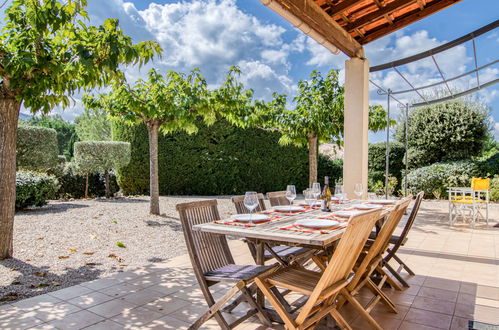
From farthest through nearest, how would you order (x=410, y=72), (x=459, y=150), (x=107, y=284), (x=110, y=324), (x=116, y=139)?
(x=459, y=150), (x=116, y=139), (x=410, y=72), (x=107, y=284), (x=110, y=324)

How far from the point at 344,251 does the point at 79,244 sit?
4226mm

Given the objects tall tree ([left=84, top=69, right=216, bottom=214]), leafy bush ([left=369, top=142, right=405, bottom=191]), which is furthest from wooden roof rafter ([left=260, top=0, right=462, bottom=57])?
leafy bush ([left=369, top=142, right=405, bottom=191])

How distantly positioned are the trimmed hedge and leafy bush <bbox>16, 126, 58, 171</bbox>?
5.99 feet

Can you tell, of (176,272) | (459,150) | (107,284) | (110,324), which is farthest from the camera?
(459,150)

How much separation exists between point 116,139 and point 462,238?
944 centimetres

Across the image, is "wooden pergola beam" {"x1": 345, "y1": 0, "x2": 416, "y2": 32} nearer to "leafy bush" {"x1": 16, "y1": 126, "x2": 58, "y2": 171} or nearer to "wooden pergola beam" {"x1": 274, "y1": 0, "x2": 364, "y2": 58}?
"wooden pergola beam" {"x1": 274, "y1": 0, "x2": 364, "y2": 58}

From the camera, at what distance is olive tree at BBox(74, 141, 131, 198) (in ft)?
32.2

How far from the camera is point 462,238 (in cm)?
541

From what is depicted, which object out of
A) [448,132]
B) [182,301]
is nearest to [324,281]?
[182,301]

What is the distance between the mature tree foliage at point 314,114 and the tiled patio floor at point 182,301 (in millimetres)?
3487

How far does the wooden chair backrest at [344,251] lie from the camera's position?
1.86m

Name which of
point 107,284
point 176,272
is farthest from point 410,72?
point 107,284

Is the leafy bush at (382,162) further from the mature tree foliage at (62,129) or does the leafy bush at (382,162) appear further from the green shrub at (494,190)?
the mature tree foliage at (62,129)

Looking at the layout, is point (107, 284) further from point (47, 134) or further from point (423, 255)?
point (47, 134)
